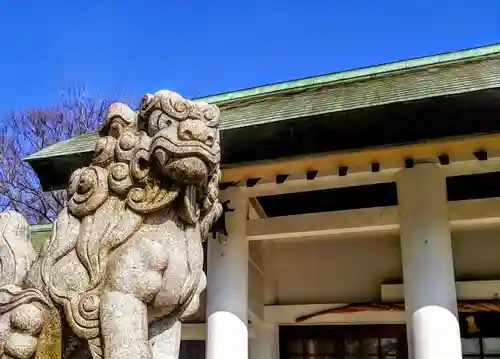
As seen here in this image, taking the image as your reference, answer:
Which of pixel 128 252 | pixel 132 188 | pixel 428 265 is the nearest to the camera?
pixel 128 252

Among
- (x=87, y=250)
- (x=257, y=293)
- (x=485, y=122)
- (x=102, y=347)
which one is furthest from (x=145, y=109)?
(x=257, y=293)

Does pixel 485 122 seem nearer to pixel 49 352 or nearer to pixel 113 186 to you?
pixel 113 186

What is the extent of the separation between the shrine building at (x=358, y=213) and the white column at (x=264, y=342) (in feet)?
0.06

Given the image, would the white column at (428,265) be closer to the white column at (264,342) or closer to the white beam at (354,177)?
the white beam at (354,177)

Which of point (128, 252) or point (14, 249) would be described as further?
point (14, 249)

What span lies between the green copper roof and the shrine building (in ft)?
0.08

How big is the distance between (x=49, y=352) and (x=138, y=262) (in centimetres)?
60

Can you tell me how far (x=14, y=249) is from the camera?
3.15 metres

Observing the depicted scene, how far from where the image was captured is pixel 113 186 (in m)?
2.78

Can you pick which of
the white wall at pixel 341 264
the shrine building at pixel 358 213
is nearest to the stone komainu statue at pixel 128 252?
the shrine building at pixel 358 213

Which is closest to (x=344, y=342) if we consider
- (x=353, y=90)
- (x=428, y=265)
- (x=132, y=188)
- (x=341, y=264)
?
(x=341, y=264)

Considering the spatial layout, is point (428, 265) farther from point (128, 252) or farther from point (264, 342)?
point (264, 342)

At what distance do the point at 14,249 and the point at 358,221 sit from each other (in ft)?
11.6

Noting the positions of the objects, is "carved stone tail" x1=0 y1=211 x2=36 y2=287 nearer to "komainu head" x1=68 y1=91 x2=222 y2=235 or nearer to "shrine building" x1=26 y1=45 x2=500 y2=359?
"komainu head" x1=68 y1=91 x2=222 y2=235
